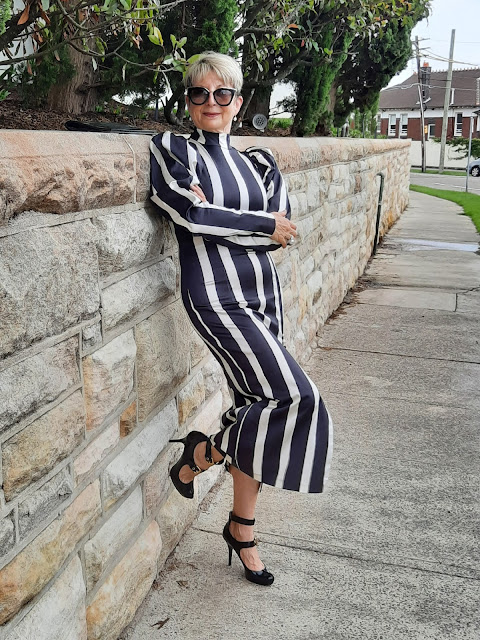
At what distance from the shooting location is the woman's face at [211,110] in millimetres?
2832

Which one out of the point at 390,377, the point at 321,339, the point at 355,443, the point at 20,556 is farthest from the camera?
the point at 321,339

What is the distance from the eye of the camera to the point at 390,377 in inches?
210

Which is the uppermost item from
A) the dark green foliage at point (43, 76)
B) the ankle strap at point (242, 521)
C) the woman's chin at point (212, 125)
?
the dark green foliage at point (43, 76)

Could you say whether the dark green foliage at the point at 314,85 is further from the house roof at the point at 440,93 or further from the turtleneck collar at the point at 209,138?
the house roof at the point at 440,93

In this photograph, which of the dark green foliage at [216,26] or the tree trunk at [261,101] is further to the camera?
the tree trunk at [261,101]

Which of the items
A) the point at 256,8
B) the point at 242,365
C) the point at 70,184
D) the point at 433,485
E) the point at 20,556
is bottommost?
the point at 433,485

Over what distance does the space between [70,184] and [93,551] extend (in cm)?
109

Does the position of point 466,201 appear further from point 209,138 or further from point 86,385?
point 86,385

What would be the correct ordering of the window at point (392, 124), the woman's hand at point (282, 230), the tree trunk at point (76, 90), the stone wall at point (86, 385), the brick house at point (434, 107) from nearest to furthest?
the stone wall at point (86, 385) < the woman's hand at point (282, 230) < the tree trunk at point (76, 90) < the brick house at point (434, 107) < the window at point (392, 124)

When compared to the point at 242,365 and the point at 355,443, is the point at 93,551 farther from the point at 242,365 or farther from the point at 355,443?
the point at 355,443

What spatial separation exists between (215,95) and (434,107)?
188 feet

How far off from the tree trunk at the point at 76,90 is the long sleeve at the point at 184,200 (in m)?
2.39

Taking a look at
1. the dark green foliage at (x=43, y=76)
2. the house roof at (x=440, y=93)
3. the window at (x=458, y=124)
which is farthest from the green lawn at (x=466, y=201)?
the house roof at (x=440, y=93)

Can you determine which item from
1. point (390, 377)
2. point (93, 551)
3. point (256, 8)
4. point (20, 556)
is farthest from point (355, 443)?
point (256, 8)
